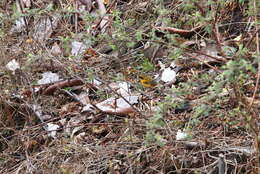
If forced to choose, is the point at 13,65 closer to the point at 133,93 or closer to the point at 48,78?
the point at 48,78

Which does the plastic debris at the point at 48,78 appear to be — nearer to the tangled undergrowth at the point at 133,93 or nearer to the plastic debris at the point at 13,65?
the tangled undergrowth at the point at 133,93

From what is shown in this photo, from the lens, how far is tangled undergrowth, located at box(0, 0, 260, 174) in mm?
2471

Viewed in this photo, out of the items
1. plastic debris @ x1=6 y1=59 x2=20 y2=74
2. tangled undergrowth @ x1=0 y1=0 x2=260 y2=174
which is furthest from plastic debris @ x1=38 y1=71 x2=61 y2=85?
plastic debris @ x1=6 y1=59 x2=20 y2=74

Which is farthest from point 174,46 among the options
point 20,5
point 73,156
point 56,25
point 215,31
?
point 20,5

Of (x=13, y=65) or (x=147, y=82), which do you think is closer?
(x=147, y=82)

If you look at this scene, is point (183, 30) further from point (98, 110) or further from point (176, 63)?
point (98, 110)

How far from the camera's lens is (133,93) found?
3.55m

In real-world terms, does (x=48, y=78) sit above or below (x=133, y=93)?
below

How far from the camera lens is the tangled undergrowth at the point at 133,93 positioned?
97.3 inches

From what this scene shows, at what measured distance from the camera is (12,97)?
150 inches

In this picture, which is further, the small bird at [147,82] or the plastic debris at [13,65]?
the plastic debris at [13,65]

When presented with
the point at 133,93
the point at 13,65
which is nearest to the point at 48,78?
the point at 13,65

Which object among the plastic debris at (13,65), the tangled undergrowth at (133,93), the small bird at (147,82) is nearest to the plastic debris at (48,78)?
the tangled undergrowth at (133,93)

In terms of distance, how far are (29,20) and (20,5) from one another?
7.6 inches
